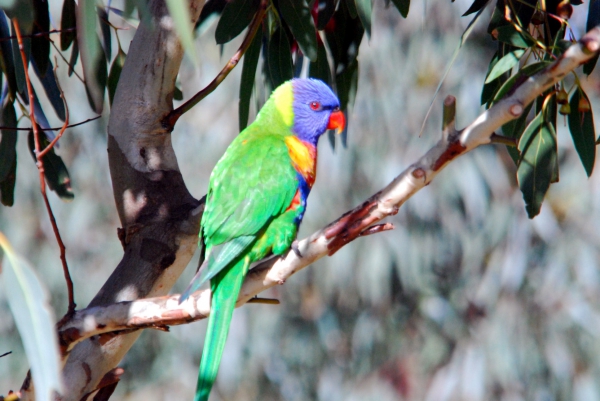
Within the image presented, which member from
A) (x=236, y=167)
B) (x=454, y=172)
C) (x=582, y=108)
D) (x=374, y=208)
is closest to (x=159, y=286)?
(x=236, y=167)

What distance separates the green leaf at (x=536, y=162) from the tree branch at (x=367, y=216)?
0.91 feet

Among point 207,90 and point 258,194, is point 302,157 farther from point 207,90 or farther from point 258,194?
point 207,90

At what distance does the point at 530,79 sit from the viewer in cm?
97

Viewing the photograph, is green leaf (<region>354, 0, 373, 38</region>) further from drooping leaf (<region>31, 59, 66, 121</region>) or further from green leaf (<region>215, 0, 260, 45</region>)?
drooping leaf (<region>31, 59, 66, 121</region>)

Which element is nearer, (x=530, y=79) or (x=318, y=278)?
(x=530, y=79)

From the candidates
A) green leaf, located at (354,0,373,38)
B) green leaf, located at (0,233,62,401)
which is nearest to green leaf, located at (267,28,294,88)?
green leaf, located at (354,0,373,38)

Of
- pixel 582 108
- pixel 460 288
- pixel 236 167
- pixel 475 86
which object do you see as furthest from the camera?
pixel 460 288

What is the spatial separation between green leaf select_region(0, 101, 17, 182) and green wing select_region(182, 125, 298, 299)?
22.0 inches

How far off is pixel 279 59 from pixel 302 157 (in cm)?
26

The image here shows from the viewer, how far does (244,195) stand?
151 cm

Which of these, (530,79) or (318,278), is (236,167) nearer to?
(530,79)

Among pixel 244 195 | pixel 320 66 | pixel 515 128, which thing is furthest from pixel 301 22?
pixel 515 128

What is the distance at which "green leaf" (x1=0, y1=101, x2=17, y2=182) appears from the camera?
1681 mm

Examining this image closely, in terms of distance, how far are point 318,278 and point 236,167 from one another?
2.14 m
